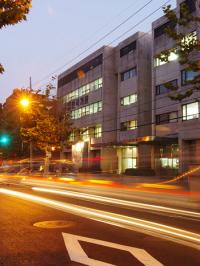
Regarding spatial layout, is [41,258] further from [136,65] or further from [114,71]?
[114,71]

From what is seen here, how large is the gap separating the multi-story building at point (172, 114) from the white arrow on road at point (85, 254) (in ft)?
92.5

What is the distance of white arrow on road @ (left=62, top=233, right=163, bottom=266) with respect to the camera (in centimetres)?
733

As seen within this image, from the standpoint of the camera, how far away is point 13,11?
31.5 feet

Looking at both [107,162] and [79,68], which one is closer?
[107,162]

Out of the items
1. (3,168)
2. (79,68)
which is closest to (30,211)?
(3,168)

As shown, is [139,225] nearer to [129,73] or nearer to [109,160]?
[129,73]

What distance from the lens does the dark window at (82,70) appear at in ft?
193

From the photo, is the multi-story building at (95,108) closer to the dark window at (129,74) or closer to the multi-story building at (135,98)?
the multi-story building at (135,98)

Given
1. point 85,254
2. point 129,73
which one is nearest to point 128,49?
point 129,73

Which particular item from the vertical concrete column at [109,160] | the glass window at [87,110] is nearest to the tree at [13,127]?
the glass window at [87,110]

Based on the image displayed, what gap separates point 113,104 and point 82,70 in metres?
10.0

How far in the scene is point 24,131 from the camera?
1729 inches

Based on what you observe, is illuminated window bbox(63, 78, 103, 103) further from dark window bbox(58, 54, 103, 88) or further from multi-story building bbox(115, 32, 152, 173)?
multi-story building bbox(115, 32, 152, 173)

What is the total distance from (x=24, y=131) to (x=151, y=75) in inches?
667
